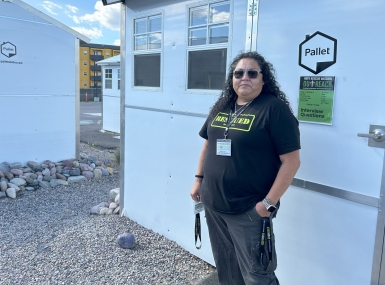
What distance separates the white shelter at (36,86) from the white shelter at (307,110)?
12.6 feet

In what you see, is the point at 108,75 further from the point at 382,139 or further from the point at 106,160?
the point at 382,139

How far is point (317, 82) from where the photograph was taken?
2.45 metres

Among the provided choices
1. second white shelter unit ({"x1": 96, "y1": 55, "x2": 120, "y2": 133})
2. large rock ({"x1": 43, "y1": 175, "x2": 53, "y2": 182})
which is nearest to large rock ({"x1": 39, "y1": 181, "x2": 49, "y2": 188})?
large rock ({"x1": 43, "y1": 175, "x2": 53, "y2": 182})

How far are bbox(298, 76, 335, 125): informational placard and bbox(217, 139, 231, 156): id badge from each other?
0.71 meters

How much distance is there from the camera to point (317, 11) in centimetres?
242

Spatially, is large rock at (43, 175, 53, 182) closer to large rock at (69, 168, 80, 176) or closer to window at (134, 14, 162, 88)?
large rock at (69, 168, 80, 176)

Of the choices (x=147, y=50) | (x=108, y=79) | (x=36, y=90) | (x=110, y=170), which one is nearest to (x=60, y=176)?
(x=110, y=170)

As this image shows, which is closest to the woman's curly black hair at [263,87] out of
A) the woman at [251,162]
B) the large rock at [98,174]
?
the woman at [251,162]

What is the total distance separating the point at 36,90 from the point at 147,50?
3.78 metres

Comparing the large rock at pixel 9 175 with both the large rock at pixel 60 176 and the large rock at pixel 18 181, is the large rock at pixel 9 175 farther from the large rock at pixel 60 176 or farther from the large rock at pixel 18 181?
the large rock at pixel 60 176

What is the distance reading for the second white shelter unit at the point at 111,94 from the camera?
40.5ft

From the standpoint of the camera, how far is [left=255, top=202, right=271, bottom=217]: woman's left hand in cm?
208

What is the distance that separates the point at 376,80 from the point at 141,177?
2.80 m

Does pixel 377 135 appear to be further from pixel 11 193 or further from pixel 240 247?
pixel 11 193
